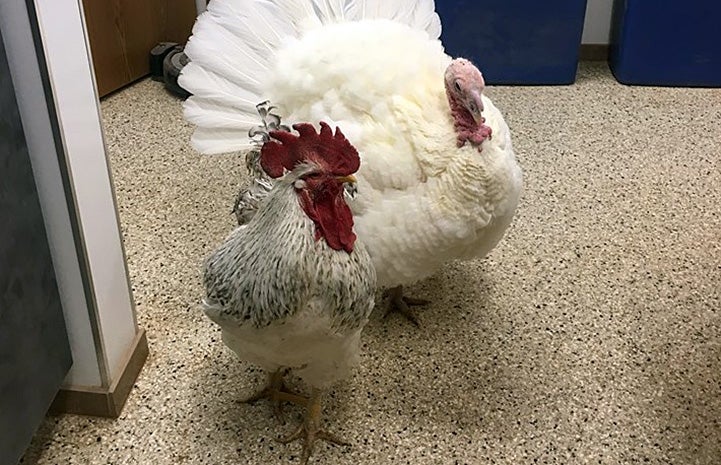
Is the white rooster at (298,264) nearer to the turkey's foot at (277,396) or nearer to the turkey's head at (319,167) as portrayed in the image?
the turkey's head at (319,167)

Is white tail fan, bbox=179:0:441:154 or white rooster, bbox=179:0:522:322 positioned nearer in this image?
white rooster, bbox=179:0:522:322

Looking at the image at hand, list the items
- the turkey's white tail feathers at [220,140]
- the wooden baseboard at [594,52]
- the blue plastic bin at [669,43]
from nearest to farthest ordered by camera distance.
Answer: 1. the turkey's white tail feathers at [220,140]
2. the blue plastic bin at [669,43]
3. the wooden baseboard at [594,52]

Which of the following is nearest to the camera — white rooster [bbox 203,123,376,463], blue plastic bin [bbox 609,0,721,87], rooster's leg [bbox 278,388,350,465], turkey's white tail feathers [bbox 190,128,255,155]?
white rooster [bbox 203,123,376,463]

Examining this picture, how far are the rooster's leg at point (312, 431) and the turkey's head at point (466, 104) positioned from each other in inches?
24.6

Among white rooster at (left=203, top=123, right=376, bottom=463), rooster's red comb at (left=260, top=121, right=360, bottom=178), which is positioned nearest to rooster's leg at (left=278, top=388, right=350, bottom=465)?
white rooster at (left=203, top=123, right=376, bottom=463)

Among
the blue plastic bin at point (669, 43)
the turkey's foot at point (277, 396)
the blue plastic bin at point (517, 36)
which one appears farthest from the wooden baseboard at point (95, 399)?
the blue plastic bin at point (669, 43)

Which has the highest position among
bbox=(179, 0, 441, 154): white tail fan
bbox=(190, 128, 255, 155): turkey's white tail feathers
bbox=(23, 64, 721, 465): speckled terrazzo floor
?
bbox=(179, 0, 441, 154): white tail fan

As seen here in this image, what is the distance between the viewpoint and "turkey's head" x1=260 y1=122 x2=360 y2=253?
4.23 ft

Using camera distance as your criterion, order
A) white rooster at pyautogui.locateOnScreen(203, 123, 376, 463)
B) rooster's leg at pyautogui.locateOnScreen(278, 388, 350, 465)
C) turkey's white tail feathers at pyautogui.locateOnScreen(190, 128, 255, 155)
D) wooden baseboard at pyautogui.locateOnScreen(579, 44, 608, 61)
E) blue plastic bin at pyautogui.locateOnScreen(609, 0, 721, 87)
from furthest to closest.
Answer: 1. wooden baseboard at pyautogui.locateOnScreen(579, 44, 608, 61)
2. blue plastic bin at pyautogui.locateOnScreen(609, 0, 721, 87)
3. turkey's white tail feathers at pyautogui.locateOnScreen(190, 128, 255, 155)
4. rooster's leg at pyautogui.locateOnScreen(278, 388, 350, 465)
5. white rooster at pyautogui.locateOnScreen(203, 123, 376, 463)

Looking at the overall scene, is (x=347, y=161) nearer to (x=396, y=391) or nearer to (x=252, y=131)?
(x=252, y=131)

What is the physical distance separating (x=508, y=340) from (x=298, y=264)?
0.76 m

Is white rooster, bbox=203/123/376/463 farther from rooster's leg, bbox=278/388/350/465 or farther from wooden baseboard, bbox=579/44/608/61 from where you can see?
wooden baseboard, bbox=579/44/608/61

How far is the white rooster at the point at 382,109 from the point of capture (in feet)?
5.08

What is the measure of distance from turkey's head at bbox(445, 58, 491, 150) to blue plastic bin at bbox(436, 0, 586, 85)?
1.71 meters
